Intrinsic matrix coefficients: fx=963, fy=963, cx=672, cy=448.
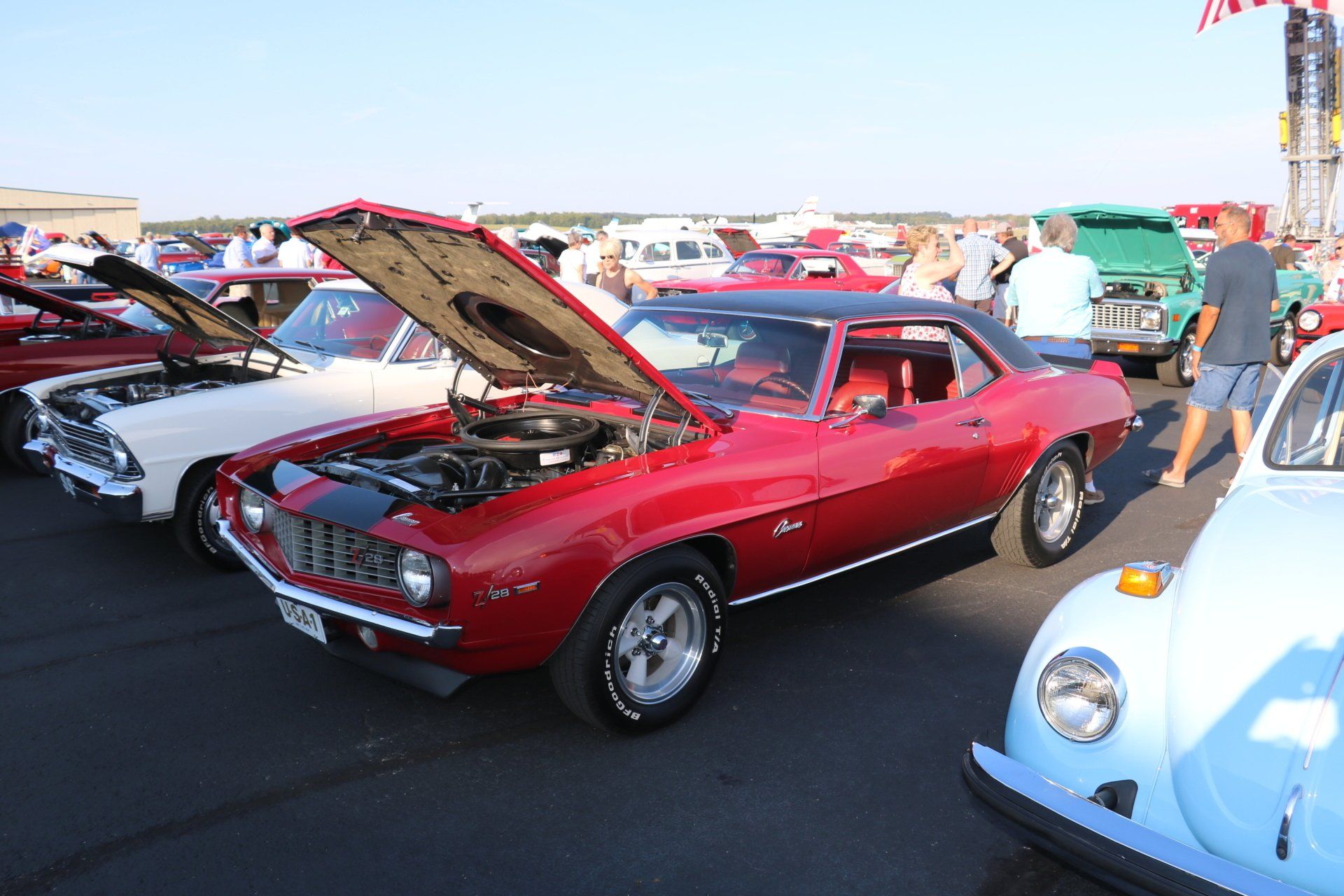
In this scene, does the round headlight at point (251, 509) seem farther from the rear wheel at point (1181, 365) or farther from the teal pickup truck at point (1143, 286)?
the rear wheel at point (1181, 365)

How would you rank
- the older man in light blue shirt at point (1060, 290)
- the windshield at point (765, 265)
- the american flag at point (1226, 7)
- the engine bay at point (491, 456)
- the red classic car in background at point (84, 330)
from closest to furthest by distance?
the engine bay at point (491, 456)
the older man in light blue shirt at point (1060, 290)
the red classic car in background at point (84, 330)
the windshield at point (765, 265)
the american flag at point (1226, 7)

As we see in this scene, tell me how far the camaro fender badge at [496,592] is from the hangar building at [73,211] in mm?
57331

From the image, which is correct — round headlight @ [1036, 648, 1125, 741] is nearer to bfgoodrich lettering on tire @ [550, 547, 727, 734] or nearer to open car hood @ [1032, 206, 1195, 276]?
bfgoodrich lettering on tire @ [550, 547, 727, 734]

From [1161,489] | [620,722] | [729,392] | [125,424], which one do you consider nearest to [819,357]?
[729,392]

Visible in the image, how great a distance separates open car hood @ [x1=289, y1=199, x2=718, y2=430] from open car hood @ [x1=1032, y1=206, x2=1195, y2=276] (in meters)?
9.21

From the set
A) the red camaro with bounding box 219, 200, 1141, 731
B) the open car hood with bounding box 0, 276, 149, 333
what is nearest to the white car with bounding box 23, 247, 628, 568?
the red camaro with bounding box 219, 200, 1141, 731

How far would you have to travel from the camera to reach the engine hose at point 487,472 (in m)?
3.80

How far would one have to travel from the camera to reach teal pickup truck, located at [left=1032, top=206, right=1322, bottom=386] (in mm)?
11445

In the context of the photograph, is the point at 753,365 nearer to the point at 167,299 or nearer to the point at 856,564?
the point at 856,564

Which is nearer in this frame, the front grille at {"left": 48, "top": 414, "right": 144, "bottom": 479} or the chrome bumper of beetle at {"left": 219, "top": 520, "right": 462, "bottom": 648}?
the chrome bumper of beetle at {"left": 219, "top": 520, "right": 462, "bottom": 648}

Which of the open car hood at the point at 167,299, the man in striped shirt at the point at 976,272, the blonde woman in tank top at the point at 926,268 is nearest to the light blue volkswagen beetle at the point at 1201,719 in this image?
the blonde woman in tank top at the point at 926,268

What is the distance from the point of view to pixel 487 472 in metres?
3.87

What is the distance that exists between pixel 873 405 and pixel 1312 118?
52709 mm

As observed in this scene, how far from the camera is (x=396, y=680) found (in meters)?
3.23
